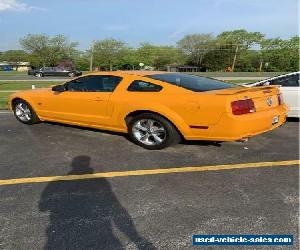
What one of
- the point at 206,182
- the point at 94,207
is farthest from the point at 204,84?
the point at 94,207

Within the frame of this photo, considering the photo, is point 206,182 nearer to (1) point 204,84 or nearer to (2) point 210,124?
(2) point 210,124

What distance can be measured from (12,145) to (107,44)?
3214 inches

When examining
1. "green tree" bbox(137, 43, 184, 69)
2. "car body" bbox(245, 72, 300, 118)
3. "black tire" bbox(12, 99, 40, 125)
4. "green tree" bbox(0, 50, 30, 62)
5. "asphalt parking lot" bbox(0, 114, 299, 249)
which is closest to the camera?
"asphalt parking lot" bbox(0, 114, 299, 249)

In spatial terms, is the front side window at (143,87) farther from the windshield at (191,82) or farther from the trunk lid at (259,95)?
the trunk lid at (259,95)

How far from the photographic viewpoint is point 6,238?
9.84ft

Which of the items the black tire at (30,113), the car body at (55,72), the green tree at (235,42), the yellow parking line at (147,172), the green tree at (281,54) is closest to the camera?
the yellow parking line at (147,172)

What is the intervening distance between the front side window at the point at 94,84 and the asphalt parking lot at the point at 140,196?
1.01 metres

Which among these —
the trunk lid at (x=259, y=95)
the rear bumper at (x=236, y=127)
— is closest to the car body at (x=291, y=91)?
the trunk lid at (x=259, y=95)

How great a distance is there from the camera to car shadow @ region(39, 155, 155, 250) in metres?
2.92

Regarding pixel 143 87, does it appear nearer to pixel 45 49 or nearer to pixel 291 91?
pixel 291 91

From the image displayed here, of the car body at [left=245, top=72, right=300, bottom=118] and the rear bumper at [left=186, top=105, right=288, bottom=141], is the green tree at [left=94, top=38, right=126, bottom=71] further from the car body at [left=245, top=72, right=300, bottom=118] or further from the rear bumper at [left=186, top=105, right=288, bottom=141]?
the rear bumper at [left=186, top=105, right=288, bottom=141]

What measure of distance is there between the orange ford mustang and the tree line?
74.4 m

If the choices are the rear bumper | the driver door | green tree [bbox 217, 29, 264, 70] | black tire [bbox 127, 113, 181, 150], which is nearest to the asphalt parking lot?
black tire [bbox 127, 113, 181, 150]

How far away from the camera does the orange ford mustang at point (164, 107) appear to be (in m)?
5.06
